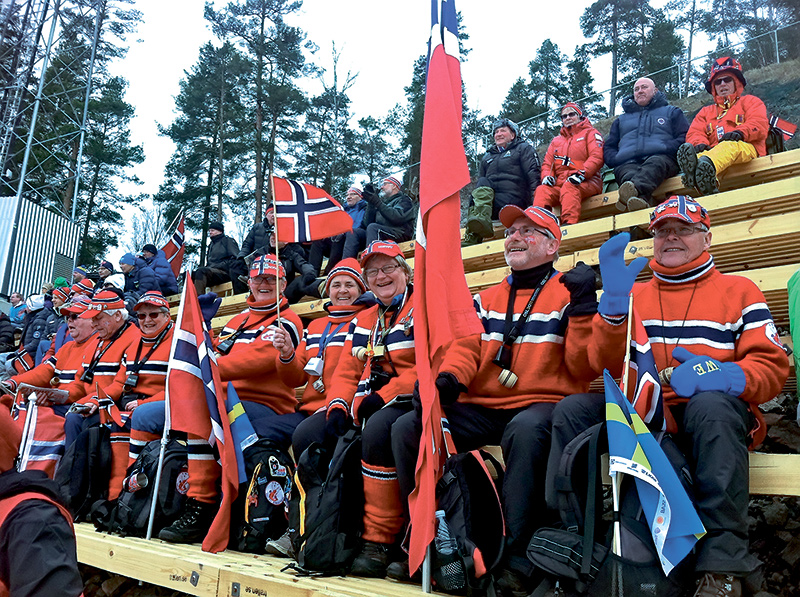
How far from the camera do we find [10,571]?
1814 millimetres

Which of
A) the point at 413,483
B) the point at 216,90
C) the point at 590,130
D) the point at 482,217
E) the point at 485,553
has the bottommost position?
the point at 485,553

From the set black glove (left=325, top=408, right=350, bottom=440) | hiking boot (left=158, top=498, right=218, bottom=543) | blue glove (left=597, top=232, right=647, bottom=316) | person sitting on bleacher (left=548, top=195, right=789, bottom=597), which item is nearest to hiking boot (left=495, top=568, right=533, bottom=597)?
person sitting on bleacher (left=548, top=195, right=789, bottom=597)

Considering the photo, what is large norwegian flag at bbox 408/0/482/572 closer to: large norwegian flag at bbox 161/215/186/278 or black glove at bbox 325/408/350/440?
black glove at bbox 325/408/350/440

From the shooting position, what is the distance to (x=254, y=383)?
177 inches

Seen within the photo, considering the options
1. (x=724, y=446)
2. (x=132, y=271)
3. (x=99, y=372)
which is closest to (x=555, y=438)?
(x=724, y=446)

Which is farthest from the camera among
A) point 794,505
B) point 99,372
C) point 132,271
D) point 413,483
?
point 132,271

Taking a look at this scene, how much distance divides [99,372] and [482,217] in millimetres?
4233

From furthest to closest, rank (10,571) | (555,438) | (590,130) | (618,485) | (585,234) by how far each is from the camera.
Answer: (590,130) → (585,234) → (555,438) → (618,485) → (10,571)

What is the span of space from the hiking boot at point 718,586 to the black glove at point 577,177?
17.2ft

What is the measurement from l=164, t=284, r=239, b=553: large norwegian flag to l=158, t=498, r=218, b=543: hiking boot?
32 centimetres

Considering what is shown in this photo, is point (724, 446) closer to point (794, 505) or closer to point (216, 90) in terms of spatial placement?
point (794, 505)

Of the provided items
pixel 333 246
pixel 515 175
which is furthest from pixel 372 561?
pixel 333 246

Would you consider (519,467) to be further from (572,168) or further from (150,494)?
(572,168)

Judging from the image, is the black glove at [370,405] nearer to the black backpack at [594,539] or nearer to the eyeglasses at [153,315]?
the black backpack at [594,539]
